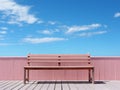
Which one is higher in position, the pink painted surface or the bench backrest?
the bench backrest

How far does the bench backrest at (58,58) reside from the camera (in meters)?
8.15

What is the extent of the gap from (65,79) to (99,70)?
1.06 meters

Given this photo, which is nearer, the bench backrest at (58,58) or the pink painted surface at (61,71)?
the bench backrest at (58,58)

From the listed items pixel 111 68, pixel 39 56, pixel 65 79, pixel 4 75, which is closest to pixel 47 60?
pixel 39 56

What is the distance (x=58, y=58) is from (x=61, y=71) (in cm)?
43

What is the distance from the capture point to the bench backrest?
8.15 meters

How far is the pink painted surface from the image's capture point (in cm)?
826

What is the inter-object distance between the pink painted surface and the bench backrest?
0.28 metres

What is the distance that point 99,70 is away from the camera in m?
8.28

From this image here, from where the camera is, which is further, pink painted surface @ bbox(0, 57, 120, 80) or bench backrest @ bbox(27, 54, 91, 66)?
pink painted surface @ bbox(0, 57, 120, 80)

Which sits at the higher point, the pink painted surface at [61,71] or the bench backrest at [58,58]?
the bench backrest at [58,58]

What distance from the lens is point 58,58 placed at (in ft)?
26.8

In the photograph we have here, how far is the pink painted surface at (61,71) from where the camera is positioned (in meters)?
8.26

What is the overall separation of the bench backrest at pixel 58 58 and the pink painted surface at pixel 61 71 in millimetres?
279
